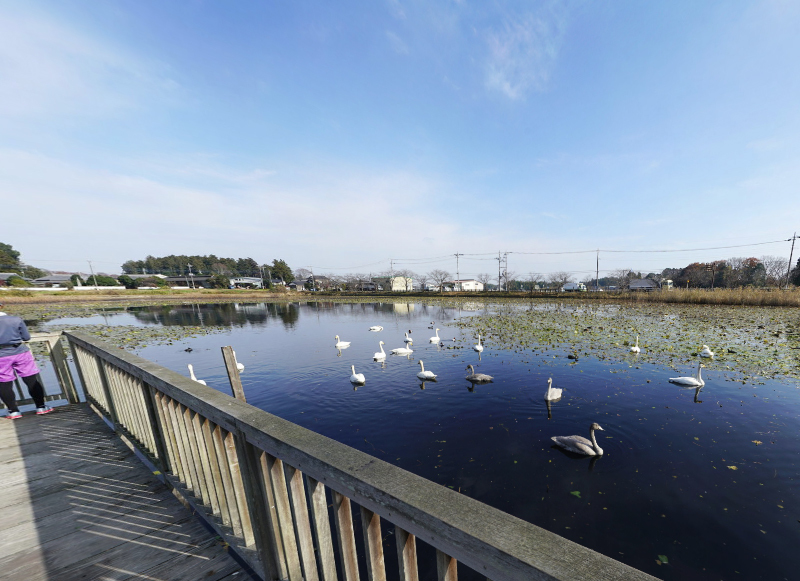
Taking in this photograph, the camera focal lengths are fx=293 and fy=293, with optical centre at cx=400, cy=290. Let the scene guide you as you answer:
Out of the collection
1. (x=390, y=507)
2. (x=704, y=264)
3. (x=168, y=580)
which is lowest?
(x=704, y=264)

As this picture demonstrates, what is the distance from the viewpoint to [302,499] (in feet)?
6.49

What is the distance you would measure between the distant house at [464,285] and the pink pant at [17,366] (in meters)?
97.1

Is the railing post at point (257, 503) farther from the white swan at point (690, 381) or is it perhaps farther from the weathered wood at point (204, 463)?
the white swan at point (690, 381)

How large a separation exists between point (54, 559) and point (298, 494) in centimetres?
280

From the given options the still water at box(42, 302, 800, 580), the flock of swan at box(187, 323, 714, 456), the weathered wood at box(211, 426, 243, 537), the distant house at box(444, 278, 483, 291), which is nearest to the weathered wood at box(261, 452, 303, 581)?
the weathered wood at box(211, 426, 243, 537)

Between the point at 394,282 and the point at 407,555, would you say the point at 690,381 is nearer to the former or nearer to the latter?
the point at 407,555

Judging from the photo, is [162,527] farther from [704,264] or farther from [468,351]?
[704,264]

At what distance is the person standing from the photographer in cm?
526

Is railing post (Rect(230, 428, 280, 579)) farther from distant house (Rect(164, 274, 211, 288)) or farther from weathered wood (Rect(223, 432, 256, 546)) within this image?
distant house (Rect(164, 274, 211, 288))

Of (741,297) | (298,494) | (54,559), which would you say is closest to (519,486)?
(298,494)

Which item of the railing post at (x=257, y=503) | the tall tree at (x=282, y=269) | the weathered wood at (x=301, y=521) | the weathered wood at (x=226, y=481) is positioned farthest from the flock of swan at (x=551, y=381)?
the tall tree at (x=282, y=269)

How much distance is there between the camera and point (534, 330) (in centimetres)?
2022

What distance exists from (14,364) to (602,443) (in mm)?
12352

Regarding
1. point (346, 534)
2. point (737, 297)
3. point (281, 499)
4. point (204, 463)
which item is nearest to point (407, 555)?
point (346, 534)
